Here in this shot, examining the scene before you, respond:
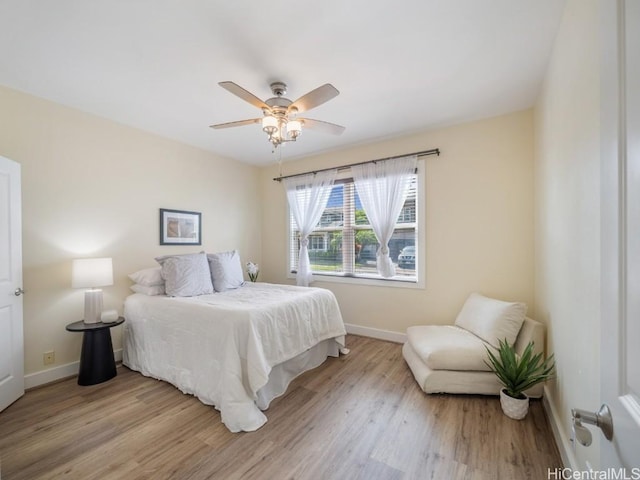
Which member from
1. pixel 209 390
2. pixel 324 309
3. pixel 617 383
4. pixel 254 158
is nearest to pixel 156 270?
pixel 209 390

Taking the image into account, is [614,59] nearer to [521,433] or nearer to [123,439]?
[521,433]

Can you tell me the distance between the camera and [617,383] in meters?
0.58

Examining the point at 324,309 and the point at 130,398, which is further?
the point at 324,309

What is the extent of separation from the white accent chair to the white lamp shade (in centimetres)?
298

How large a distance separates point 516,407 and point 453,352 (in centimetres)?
50

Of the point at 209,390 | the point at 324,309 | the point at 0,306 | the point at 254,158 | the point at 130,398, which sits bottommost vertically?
the point at 130,398

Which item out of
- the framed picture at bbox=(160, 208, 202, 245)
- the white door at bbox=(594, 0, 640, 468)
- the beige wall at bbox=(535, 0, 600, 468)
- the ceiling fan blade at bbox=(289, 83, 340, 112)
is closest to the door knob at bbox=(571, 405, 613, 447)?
the white door at bbox=(594, 0, 640, 468)

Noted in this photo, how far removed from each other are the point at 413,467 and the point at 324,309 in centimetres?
153

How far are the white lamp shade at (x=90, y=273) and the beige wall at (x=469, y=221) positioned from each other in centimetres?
292

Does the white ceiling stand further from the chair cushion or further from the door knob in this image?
the chair cushion

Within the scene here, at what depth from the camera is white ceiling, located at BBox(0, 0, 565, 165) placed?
5.26ft

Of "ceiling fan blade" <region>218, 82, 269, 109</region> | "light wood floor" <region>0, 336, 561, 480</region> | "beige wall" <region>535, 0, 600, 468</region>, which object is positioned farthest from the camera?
"ceiling fan blade" <region>218, 82, 269, 109</region>

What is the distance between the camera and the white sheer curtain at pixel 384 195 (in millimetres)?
3389

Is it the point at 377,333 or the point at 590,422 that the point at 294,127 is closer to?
the point at 590,422
